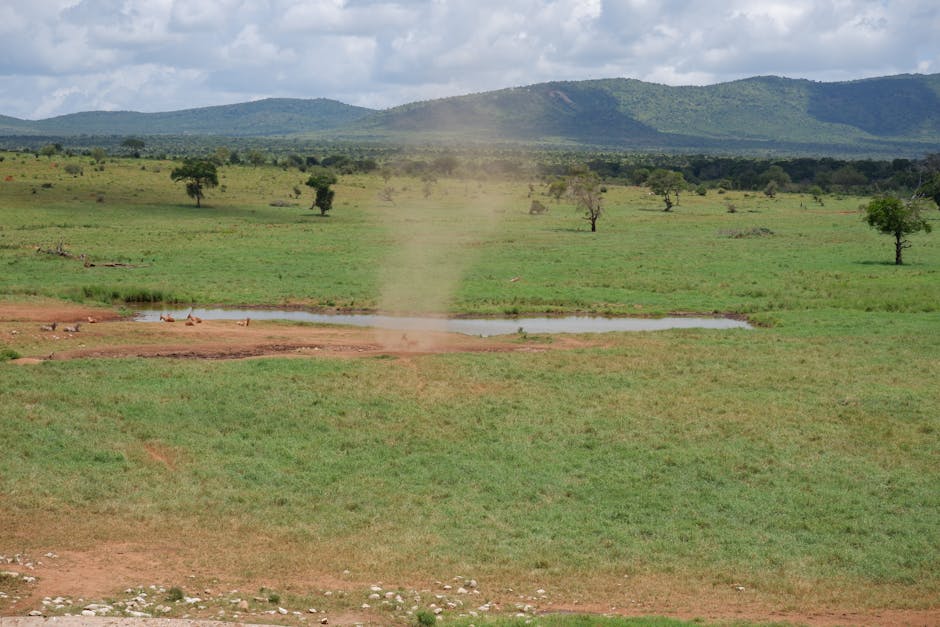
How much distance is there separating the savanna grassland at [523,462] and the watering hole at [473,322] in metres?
1.38

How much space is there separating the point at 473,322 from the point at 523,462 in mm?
19261

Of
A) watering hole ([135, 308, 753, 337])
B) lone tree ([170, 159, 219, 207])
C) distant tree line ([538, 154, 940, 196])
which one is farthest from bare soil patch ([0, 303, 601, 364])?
distant tree line ([538, 154, 940, 196])

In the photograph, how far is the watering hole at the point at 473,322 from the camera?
37.4 meters

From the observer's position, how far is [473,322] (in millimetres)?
38844

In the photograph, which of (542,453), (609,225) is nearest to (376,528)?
(542,453)

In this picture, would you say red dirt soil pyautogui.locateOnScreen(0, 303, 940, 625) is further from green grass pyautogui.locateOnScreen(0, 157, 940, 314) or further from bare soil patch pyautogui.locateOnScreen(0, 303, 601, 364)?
green grass pyautogui.locateOnScreen(0, 157, 940, 314)

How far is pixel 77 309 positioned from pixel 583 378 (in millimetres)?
19358

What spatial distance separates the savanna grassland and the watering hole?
A: 1.38 m

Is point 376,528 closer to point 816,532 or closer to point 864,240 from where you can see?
point 816,532

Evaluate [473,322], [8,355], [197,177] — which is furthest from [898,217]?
[197,177]

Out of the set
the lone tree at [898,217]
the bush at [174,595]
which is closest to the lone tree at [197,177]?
the lone tree at [898,217]

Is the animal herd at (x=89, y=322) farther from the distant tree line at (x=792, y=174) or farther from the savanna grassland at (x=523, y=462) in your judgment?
the distant tree line at (x=792, y=174)

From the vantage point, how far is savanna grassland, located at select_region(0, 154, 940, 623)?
14750 mm

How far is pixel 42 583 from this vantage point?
1341 centimetres
